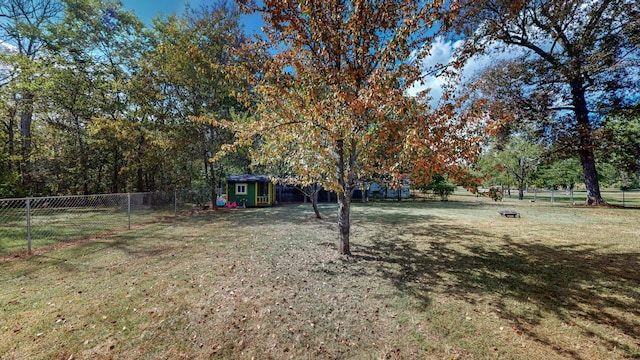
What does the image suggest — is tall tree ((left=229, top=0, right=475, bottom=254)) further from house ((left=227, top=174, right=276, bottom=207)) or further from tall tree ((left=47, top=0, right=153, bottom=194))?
tall tree ((left=47, top=0, right=153, bottom=194))

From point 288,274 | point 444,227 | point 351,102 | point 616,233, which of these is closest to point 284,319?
point 288,274

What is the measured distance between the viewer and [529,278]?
15.0ft

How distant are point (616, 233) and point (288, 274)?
11.1 m

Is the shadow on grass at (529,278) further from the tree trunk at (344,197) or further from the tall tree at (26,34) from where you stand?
the tall tree at (26,34)

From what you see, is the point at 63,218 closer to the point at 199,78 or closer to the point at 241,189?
the point at 199,78

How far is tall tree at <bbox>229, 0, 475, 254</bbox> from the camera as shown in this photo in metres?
3.93

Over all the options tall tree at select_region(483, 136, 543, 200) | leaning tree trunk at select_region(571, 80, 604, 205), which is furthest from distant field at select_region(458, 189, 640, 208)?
leaning tree trunk at select_region(571, 80, 604, 205)

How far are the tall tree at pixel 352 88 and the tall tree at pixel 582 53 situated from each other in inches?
344

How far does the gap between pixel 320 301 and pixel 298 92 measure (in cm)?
389

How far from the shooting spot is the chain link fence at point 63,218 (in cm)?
645

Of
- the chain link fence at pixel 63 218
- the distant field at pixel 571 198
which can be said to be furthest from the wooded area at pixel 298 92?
the distant field at pixel 571 198

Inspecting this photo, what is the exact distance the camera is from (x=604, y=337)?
283 cm

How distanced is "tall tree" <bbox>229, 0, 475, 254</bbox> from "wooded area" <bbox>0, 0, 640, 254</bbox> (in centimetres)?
3

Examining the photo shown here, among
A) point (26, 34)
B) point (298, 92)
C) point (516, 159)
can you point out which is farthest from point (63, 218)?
point (516, 159)
